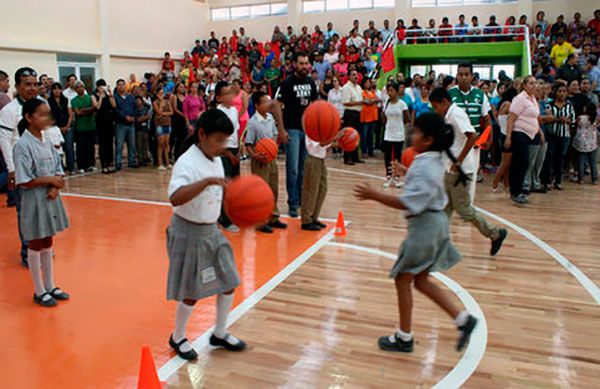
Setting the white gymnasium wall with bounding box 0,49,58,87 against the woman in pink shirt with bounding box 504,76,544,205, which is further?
the white gymnasium wall with bounding box 0,49,58,87

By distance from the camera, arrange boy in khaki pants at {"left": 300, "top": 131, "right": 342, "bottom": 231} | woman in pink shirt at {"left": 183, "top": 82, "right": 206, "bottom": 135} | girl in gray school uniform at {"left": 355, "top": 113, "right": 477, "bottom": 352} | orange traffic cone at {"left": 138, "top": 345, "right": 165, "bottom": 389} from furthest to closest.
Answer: woman in pink shirt at {"left": 183, "top": 82, "right": 206, "bottom": 135} → boy in khaki pants at {"left": 300, "top": 131, "right": 342, "bottom": 231} → girl in gray school uniform at {"left": 355, "top": 113, "right": 477, "bottom": 352} → orange traffic cone at {"left": 138, "top": 345, "right": 165, "bottom": 389}

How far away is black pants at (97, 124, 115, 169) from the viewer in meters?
10.9

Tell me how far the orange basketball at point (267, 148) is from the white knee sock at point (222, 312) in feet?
9.34

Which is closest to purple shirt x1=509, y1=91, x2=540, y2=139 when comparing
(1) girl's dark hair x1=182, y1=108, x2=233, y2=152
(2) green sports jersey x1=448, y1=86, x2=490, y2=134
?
(2) green sports jersey x1=448, y1=86, x2=490, y2=134

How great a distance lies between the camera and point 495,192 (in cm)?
870

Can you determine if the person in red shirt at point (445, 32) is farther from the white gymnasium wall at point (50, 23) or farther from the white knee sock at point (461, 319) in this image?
the white knee sock at point (461, 319)

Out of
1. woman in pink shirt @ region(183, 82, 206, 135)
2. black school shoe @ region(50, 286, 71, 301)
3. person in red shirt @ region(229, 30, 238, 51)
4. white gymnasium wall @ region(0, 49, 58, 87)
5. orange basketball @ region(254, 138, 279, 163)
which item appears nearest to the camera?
black school shoe @ region(50, 286, 71, 301)

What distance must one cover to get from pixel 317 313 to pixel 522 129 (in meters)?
5.05

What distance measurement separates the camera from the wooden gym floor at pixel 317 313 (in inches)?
128

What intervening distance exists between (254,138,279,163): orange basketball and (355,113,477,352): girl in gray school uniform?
2.93m

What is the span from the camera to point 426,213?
10.7ft

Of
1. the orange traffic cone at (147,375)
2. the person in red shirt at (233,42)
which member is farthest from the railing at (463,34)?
the orange traffic cone at (147,375)

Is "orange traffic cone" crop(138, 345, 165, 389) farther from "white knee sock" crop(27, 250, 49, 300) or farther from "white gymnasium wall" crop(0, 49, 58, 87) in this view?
"white gymnasium wall" crop(0, 49, 58, 87)

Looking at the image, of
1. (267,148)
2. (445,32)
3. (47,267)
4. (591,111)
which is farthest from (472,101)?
(445,32)
